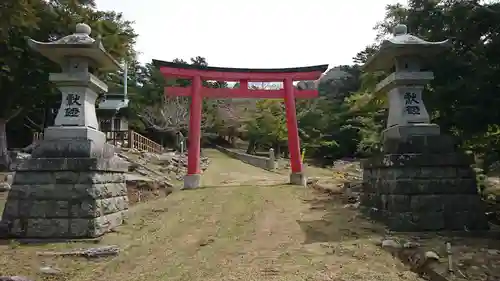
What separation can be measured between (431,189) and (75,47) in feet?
23.4

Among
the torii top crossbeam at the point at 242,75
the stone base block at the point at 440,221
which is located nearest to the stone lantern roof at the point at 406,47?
the stone base block at the point at 440,221

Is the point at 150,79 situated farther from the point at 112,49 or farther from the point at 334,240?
the point at 334,240

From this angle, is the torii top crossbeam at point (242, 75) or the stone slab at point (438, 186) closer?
the stone slab at point (438, 186)

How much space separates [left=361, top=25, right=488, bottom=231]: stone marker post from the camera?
6.92 meters

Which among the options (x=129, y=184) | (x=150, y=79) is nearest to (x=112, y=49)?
(x=129, y=184)

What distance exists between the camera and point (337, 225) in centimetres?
787

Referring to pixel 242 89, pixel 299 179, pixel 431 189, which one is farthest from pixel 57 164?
pixel 242 89

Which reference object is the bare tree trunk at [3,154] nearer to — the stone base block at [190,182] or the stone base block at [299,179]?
the stone base block at [190,182]

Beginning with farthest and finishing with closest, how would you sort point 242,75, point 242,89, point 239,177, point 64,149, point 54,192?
1. point 239,177
2. point 242,89
3. point 242,75
4. point 64,149
5. point 54,192

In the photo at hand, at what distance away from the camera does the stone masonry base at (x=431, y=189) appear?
272 inches

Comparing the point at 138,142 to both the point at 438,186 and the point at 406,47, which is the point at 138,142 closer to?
the point at 406,47

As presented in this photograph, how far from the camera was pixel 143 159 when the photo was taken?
20.4m

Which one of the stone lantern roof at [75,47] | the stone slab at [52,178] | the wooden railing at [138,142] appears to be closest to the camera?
the stone slab at [52,178]

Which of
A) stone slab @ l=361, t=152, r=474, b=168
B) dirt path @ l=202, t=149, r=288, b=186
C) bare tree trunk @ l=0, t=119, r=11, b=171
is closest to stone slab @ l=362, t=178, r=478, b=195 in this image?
stone slab @ l=361, t=152, r=474, b=168
